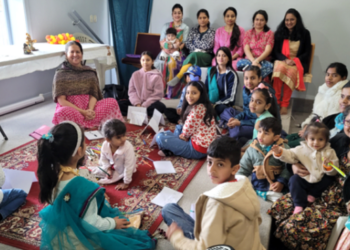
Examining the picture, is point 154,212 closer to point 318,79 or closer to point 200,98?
point 200,98

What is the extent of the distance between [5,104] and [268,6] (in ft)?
11.9

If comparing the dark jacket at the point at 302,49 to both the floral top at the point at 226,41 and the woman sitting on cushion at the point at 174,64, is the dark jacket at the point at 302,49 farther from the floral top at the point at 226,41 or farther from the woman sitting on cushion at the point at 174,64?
the woman sitting on cushion at the point at 174,64

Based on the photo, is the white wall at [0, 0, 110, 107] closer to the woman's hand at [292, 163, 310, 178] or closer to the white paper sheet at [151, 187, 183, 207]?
the white paper sheet at [151, 187, 183, 207]

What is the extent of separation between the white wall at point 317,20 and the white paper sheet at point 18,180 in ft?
11.6

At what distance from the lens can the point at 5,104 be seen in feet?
11.3

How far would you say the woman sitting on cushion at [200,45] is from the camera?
3.86 metres

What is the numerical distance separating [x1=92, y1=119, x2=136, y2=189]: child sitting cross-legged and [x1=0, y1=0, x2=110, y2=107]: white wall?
2143 millimetres

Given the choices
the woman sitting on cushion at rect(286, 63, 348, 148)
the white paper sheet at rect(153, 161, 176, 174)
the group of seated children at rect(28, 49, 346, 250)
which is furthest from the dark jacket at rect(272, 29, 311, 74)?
the white paper sheet at rect(153, 161, 176, 174)

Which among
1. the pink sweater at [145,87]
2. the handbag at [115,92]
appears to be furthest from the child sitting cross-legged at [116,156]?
the handbag at [115,92]

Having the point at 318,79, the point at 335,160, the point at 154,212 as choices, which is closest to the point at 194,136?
the point at 154,212

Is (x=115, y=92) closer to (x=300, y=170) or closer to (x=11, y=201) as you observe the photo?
(x=11, y=201)

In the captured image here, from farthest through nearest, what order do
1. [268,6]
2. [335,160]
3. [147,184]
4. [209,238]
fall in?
[268,6]
[147,184]
[335,160]
[209,238]

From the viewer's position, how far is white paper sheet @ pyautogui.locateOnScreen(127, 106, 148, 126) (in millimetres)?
3025

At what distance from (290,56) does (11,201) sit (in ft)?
10.8
